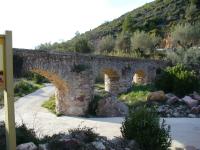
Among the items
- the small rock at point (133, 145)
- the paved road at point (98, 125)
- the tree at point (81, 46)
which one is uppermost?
the tree at point (81, 46)

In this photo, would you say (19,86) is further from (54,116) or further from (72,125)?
(72,125)

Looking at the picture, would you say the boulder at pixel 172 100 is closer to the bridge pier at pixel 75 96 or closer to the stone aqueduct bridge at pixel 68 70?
the stone aqueduct bridge at pixel 68 70

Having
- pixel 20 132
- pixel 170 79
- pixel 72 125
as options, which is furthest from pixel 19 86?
pixel 20 132

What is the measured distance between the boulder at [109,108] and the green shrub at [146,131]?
7567 mm

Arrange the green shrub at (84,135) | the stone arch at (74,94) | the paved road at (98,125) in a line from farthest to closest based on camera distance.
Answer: the stone arch at (74,94) → the paved road at (98,125) → the green shrub at (84,135)

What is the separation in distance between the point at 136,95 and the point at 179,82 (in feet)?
8.03

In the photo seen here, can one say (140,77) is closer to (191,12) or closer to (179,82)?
(179,82)

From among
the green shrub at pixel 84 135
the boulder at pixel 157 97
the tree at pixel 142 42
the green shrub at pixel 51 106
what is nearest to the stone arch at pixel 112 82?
the boulder at pixel 157 97

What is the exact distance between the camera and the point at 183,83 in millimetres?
20781

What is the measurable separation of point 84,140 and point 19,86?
2069 centimetres

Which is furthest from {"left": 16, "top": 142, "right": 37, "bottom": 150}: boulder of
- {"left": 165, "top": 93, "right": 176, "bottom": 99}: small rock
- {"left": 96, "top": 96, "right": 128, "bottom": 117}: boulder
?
{"left": 165, "top": 93, "right": 176, "bottom": 99}: small rock

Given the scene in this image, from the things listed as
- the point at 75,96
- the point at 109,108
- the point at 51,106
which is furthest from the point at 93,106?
the point at 51,106

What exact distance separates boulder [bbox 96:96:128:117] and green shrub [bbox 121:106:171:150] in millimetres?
7567

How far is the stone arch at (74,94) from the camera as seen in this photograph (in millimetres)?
17062
